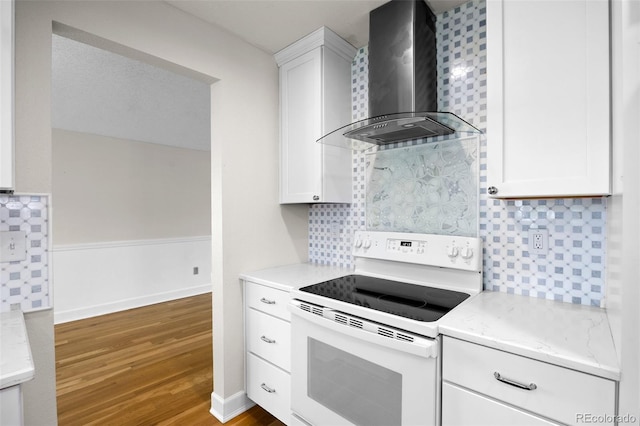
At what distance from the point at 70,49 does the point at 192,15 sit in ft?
4.23

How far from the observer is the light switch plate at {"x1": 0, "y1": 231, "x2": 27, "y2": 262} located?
1.23 metres

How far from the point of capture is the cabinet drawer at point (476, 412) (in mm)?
974

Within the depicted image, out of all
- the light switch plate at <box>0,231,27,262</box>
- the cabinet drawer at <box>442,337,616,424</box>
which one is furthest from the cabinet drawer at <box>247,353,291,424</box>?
the light switch plate at <box>0,231,27,262</box>

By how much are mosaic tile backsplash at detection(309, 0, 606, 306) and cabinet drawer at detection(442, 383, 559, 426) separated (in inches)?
26.1

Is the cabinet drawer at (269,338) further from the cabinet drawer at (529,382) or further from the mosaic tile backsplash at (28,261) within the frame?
the mosaic tile backsplash at (28,261)

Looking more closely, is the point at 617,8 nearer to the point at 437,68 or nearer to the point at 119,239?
the point at 437,68

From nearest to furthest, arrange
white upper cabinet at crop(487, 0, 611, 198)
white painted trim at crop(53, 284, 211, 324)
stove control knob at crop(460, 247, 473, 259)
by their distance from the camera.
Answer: white upper cabinet at crop(487, 0, 611, 198), stove control knob at crop(460, 247, 473, 259), white painted trim at crop(53, 284, 211, 324)

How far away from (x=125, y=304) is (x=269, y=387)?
302 centimetres

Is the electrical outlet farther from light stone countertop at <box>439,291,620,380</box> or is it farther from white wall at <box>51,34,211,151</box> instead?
white wall at <box>51,34,211,151</box>

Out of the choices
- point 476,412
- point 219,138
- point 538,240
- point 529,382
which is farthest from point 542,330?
point 219,138

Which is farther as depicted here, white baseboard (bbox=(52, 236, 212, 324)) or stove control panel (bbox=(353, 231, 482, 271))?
white baseboard (bbox=(52, 236, 212, 324))

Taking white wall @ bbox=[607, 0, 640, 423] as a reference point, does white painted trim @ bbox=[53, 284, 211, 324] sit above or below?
below

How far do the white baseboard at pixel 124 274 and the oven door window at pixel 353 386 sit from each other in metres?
3.14

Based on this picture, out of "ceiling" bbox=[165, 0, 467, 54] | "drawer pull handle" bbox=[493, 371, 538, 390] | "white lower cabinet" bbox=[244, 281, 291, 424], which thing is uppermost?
"ceiling" bbox=[165, 0, 467, 54]
